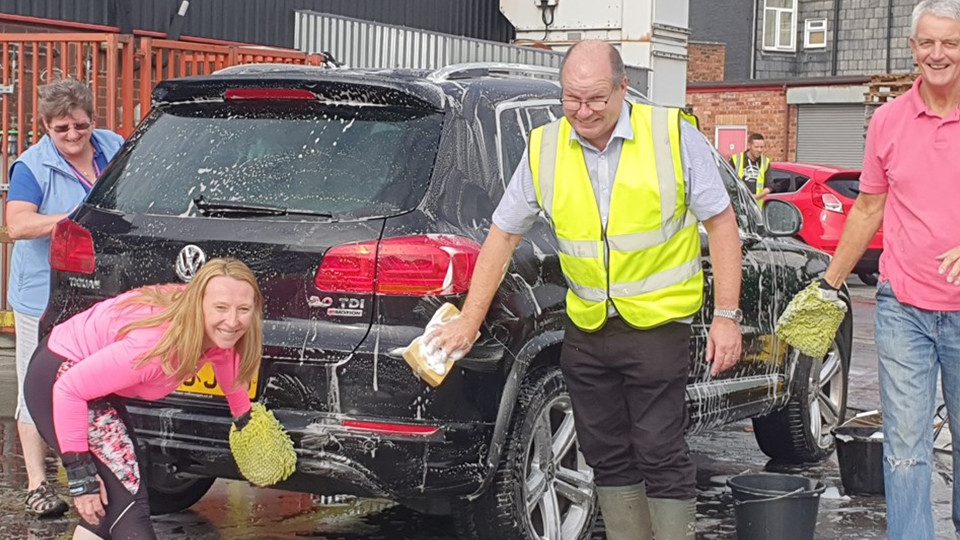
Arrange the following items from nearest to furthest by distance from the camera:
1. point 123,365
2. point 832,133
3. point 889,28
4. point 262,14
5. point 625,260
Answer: point 123,365, point 625,260, point 262,14, point 832,133, point 889,28

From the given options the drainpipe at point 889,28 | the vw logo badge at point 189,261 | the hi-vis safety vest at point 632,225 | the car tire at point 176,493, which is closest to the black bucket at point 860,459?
the hi-vis safety vest at point 632,225

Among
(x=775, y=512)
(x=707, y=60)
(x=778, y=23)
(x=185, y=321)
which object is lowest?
(x=775, y=512)

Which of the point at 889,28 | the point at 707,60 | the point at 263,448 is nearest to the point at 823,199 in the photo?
the point at 263,448

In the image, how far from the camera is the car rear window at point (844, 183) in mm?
19953

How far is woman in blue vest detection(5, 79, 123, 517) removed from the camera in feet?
21.1

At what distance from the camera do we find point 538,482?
5.56m

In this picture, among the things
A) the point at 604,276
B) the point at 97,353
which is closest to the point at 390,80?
the point at 604,276

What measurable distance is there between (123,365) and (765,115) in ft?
105

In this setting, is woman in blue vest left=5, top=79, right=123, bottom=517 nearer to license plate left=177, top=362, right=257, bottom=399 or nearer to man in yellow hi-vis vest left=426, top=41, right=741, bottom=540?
license plate left=177, top=362, right=257, bottom=399

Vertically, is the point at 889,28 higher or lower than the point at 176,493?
higher

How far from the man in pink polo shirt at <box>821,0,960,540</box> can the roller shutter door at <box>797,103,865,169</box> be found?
2994 centimetres

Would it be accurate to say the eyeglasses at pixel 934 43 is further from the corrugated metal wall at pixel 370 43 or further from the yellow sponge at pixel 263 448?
the corrugated metal wall at pixel 370 43

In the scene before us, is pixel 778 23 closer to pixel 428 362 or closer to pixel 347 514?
pixel 347 514

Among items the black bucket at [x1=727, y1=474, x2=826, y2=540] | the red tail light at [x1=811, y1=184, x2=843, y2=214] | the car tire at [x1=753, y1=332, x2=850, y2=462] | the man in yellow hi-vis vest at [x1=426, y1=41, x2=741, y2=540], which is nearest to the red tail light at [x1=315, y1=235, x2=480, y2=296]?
the man in yellow hi-vis vest at [x1=426, y1=41, x2=741, y2=540]
